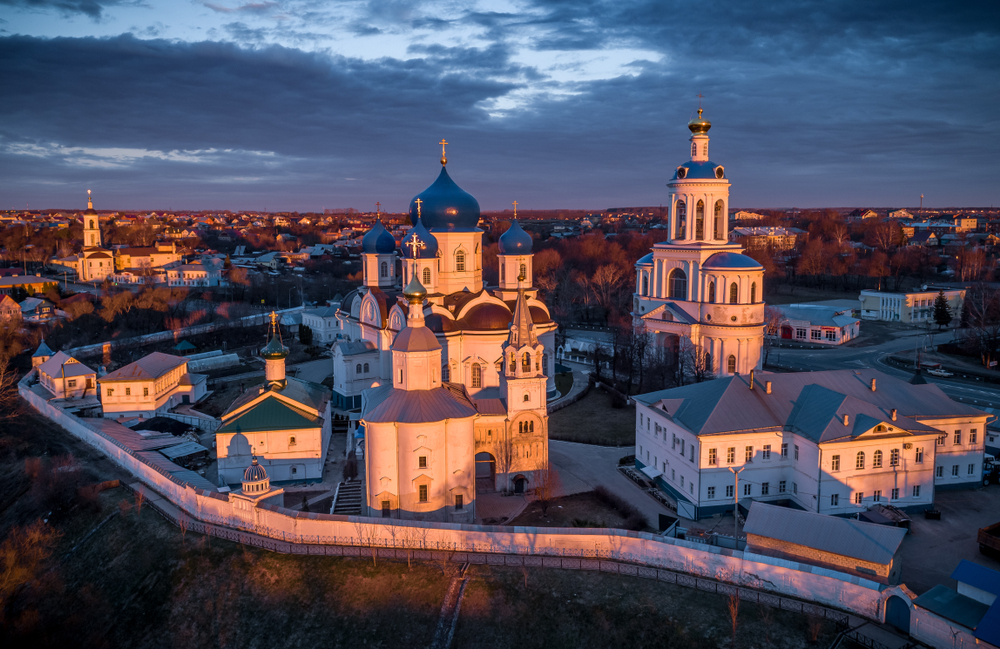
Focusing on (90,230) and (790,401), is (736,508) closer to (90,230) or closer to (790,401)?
(790,401)

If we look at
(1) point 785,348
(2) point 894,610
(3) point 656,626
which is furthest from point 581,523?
(1) point 785,348

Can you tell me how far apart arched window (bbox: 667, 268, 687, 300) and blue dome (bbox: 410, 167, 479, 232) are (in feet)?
33.4

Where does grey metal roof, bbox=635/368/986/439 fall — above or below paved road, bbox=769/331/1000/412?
above

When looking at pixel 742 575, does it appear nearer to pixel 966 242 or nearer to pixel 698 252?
pixel 698 252

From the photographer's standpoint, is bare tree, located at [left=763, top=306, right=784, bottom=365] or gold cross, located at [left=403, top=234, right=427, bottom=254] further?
bare tree, located at [left=763, top=306, right=784, bottom=365]

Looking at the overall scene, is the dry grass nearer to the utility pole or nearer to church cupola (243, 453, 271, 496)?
the utility pole

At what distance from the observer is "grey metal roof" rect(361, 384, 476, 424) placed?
17812 mm

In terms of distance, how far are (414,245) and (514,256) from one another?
556cm

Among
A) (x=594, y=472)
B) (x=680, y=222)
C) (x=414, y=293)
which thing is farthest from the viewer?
(x=680, y=222)

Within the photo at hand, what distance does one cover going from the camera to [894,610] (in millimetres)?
13336

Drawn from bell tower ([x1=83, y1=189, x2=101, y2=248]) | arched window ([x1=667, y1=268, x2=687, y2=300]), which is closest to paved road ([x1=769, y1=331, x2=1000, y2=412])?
arched window ([x1=667, y1=268, x2=687, y2=300])

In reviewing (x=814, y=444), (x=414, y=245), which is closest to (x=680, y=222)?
(x=414, y=245)

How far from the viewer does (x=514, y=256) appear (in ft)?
93.9

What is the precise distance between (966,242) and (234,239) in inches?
3782
